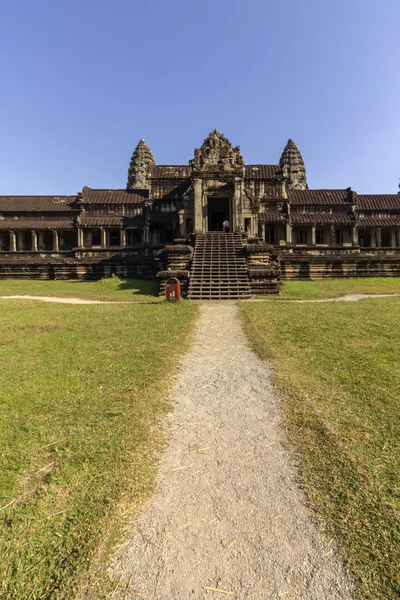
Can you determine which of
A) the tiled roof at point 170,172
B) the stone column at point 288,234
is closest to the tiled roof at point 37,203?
the tiled roof at point 170,172

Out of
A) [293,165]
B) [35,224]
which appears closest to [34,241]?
[35,224]

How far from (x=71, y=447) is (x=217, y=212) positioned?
2934 cm

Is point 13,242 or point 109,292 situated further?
point 13,242

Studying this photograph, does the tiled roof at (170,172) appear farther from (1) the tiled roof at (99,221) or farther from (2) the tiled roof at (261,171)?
(2) the tiled roof at (261,171)

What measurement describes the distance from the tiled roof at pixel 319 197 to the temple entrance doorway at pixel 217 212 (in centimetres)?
723

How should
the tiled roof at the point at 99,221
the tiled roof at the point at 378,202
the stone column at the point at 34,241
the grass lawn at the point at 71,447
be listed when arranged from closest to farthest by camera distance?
the grass lawn at the point at 71,447
the tiled roof at the point at 99,221
the stone column at the point at 34,241
the tiled roof at the point at 378,202

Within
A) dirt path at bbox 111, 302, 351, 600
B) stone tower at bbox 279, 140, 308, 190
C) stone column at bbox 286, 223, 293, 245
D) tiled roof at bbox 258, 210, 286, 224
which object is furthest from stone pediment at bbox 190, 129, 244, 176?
stone tower at bbox 279, 140, 308, 190

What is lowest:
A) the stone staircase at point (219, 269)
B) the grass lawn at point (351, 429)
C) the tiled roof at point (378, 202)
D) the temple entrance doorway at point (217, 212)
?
the grass lawn at point (351, 429)

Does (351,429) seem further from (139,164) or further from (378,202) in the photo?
(139,164)

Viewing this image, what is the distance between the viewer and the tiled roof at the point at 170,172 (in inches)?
1145

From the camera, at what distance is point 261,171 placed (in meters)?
29.0

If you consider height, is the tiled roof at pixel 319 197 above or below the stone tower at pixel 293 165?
below

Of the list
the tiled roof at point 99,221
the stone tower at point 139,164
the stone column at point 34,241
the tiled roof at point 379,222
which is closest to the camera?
the tiled roof at point 99,221

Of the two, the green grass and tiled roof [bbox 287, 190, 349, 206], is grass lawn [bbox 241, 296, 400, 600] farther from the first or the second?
tiled roof [bbox 287, 190, 349, 206]
